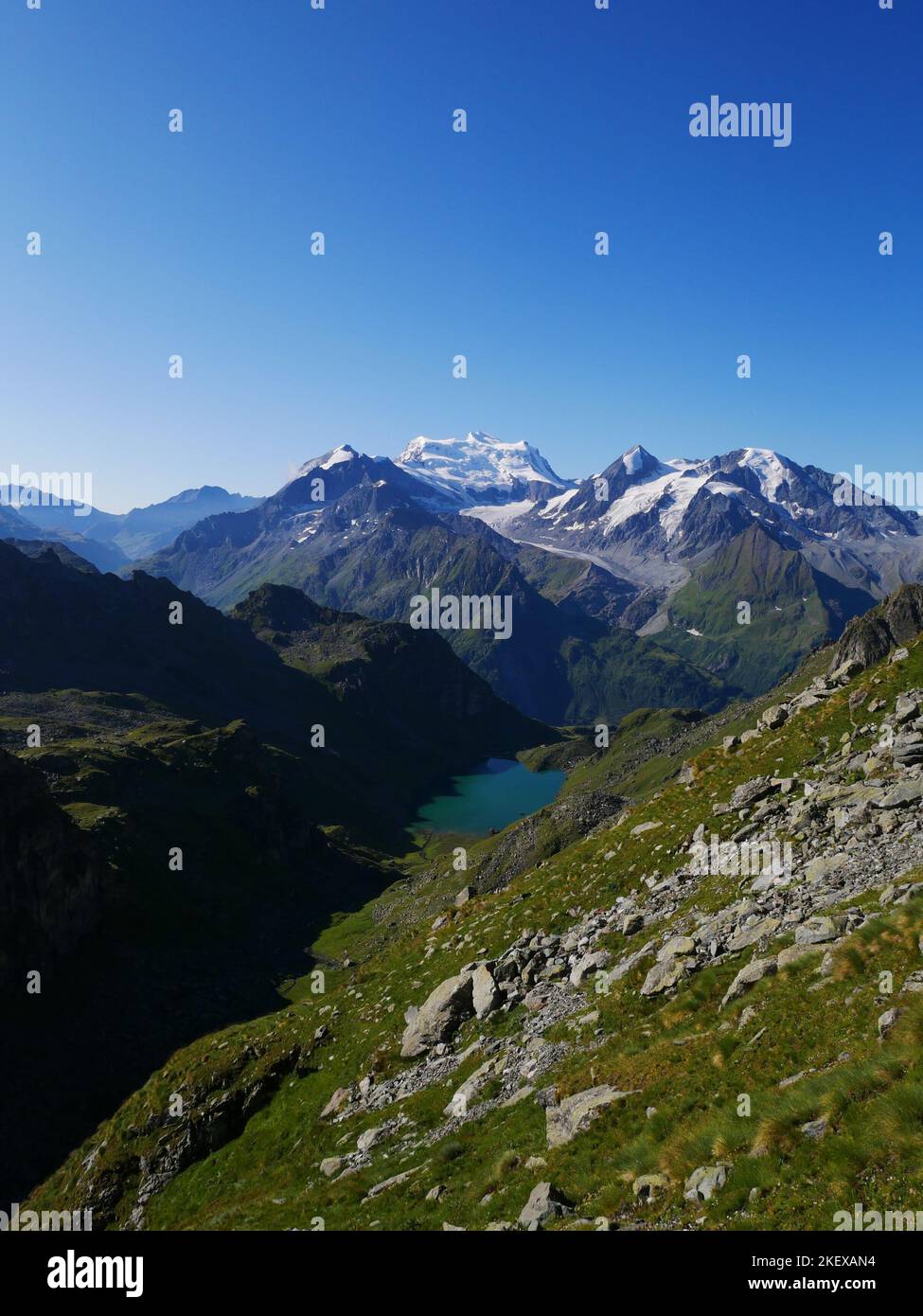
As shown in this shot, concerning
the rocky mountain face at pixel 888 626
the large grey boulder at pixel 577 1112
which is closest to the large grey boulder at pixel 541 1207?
the large grey boulder at pixel 577 1112

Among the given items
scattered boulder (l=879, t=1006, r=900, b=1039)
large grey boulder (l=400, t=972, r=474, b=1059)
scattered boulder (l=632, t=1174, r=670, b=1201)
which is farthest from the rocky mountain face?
scattered boulder (l=632, t=1174, r=670, b=1201)

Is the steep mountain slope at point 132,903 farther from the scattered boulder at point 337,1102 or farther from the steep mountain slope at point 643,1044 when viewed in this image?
the scattered boulder at point 337,1102

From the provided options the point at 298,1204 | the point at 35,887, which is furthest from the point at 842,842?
the point at 35,887

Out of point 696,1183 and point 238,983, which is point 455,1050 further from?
point 238,983

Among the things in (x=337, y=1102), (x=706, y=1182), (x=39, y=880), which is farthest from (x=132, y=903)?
(x=706, y=1182)

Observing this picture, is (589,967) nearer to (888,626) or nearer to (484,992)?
(484,992)
